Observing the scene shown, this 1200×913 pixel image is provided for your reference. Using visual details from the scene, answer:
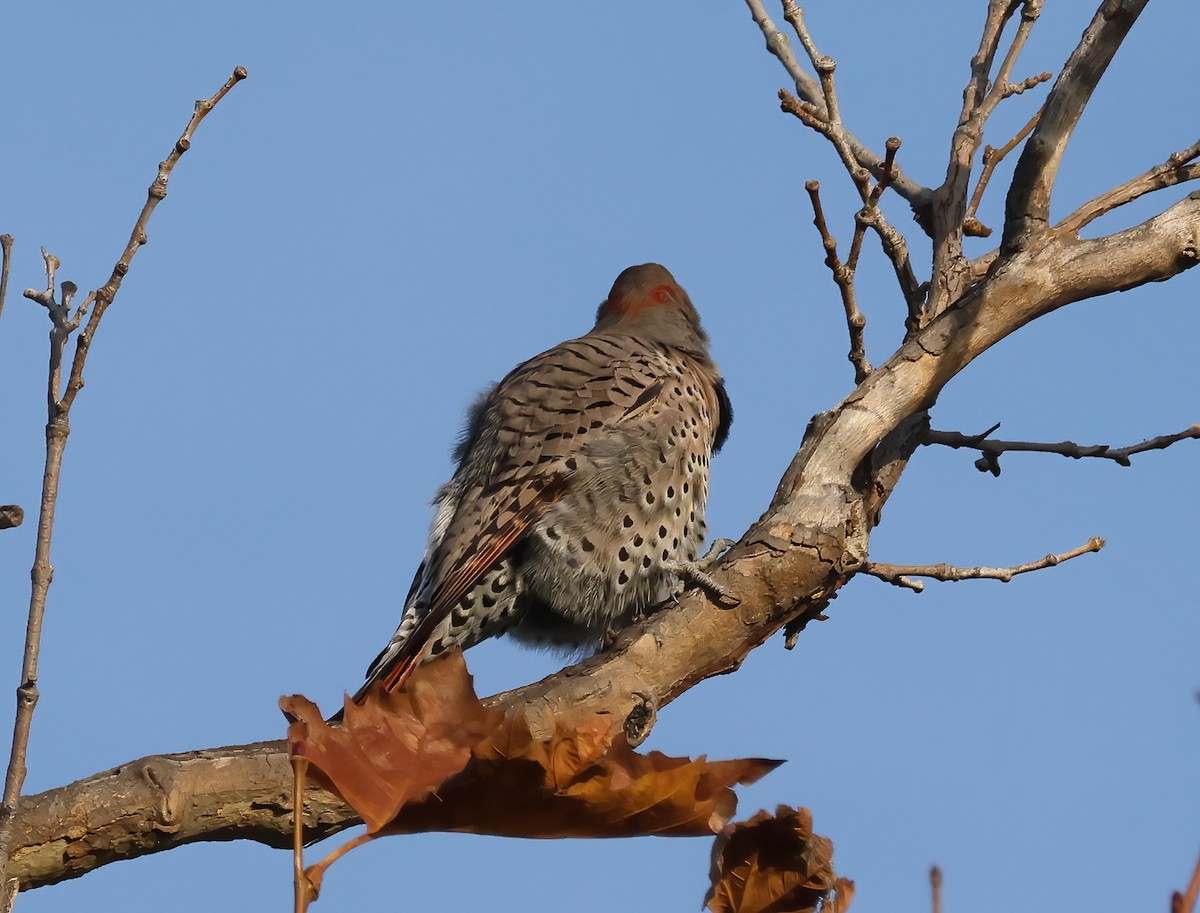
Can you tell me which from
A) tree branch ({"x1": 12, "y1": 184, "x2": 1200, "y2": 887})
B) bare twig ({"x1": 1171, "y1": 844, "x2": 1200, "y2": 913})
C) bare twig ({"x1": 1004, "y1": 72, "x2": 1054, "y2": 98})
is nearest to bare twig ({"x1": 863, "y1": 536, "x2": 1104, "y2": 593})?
tree branch ({"x1": 12, "y1": 184, "x2": 1200, "y2": 887})

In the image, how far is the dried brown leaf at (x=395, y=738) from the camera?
1704 mm

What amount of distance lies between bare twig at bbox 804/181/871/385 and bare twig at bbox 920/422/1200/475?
1.08 ft

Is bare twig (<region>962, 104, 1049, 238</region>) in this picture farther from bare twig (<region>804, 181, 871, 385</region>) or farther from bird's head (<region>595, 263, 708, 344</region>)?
bird's head (<region>595, 263, 708, 344</region>)

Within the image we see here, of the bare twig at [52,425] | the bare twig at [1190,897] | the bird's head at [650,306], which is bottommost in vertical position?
the bare twig at [1190,897]

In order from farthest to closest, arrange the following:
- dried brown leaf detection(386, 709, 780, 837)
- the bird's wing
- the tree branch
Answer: the bird's wing, the tree branch, dried brown leaf detection(386, 709, 780, 837)

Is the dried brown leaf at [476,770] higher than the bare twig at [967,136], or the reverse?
the bare twig at [967,136]

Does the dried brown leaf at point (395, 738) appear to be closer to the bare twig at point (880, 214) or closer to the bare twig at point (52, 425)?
the bare twig at point (52, 425)

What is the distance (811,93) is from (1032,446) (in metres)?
1.45

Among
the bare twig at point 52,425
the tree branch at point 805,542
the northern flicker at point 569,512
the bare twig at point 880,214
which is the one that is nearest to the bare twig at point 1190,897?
the bare twig at point 52,425

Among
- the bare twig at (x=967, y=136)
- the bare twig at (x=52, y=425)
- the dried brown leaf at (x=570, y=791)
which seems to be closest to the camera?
the dried brown leaf at (x=570, y=791)

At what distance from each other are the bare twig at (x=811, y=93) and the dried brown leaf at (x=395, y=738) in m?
3.40

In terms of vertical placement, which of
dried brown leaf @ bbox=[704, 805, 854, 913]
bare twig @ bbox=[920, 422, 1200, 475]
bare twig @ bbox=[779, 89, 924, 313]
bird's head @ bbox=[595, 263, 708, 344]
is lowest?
dried brown leaf @ bbox=[704, 805, 854, 913]

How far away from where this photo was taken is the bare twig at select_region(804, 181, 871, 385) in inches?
168

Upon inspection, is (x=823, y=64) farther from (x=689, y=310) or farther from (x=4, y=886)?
(x=4, y=886)
